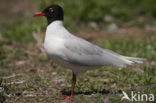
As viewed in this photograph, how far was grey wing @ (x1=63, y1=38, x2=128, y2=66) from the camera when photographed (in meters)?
4.94

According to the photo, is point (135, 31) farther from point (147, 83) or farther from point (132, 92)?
point (132, 92)

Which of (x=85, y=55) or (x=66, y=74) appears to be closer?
(x=85, y=55)

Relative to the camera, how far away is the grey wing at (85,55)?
4.94 meters

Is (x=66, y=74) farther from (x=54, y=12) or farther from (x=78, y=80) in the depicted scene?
(x=54, y=12)

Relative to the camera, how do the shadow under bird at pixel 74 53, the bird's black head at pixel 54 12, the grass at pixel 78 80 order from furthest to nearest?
the bird's black head at pixel 54 12, the grass at pixel 78 80, the shadow under bird at pixel 74 53

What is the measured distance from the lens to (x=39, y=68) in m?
7.09

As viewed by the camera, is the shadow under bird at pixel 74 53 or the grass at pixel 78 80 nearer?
the shadow under bird at pixel 74 53

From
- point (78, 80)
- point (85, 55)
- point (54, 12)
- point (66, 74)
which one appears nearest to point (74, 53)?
point (85, 55)

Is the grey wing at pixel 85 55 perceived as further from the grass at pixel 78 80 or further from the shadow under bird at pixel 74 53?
the grass at pixel 78 80

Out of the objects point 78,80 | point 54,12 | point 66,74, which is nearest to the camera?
point 54,12

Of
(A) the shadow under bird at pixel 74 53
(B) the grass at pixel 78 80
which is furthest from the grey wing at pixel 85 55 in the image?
(B) the grass at pixel 78 80

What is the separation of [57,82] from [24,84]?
681mm

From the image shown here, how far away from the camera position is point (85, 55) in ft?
16.5

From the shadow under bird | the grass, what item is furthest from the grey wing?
the grass
